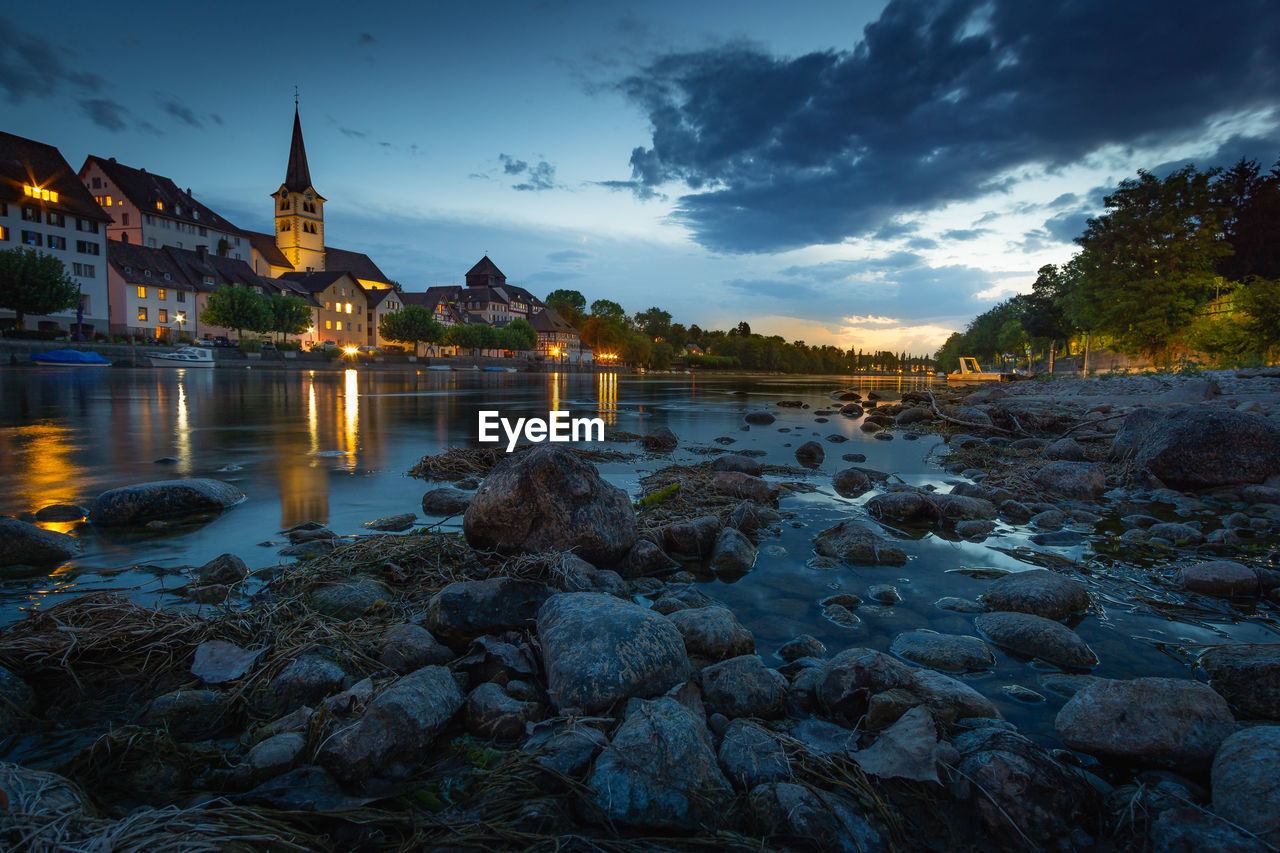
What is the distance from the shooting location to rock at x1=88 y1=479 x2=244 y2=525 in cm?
725

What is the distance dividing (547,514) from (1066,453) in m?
12.9

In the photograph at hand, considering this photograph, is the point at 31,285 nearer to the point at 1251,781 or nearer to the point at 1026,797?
the point at 1026,797

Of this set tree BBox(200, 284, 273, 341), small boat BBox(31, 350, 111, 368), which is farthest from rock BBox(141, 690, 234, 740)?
tree BBox(200, 284, 273, 341)

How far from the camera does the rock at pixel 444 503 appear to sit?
844 centimetres

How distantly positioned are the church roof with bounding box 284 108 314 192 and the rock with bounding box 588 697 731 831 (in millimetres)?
143762

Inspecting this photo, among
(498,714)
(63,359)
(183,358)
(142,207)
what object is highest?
(142,207)

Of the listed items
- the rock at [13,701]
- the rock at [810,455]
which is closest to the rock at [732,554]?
the rock at [13,701]

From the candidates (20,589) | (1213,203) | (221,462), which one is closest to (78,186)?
(221,462)

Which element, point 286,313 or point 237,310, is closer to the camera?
A: point 237,310

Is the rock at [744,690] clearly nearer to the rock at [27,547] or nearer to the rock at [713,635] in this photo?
the rock at [713,635]

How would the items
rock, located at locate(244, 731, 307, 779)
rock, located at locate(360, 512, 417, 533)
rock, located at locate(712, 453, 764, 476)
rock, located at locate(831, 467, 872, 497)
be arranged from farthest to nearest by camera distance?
rock, located at locate(712, 453, 764, 476) < rock, located at locate(831, 467, 872, 497) < rock, located at locate(360, 512, 417, 533) < rock, located at locate(244, 731, 307, 779)

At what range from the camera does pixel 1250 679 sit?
3.58 meters

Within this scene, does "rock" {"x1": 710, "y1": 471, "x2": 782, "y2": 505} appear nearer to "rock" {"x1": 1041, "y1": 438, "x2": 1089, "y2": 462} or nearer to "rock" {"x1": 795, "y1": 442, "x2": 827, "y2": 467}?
"rock" {"x1": 795, "y1": 442, "x2": 827, "y2": 467}

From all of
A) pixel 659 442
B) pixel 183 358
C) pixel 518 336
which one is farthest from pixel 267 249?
pixel 659 442
